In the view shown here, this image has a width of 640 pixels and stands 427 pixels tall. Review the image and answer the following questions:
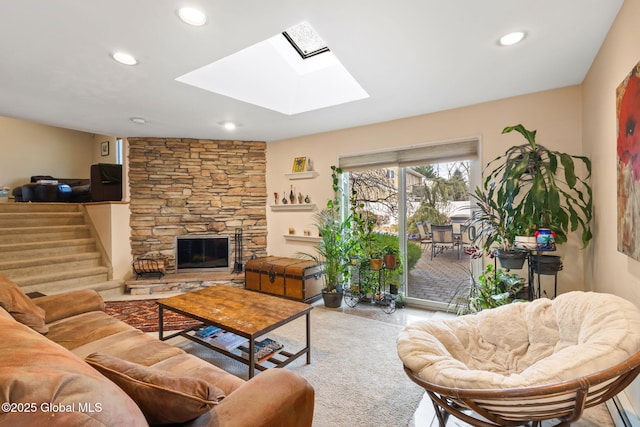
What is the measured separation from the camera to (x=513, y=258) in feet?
7.90

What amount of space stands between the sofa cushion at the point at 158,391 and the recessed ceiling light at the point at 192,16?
182 cm

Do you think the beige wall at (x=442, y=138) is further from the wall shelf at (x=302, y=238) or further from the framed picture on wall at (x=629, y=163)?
the framed picture on wall at (x=629, y=163)

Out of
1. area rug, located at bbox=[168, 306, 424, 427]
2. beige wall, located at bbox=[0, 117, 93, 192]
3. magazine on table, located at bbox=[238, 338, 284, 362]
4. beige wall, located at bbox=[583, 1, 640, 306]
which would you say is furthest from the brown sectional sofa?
beige wall, located at bbox=[0, 117, 93, 192]

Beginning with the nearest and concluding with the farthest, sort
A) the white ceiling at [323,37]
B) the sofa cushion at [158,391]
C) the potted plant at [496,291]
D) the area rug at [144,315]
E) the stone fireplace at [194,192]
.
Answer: the sofa cushion at [158,391] → the white ceiling at [323,37] → the potted plant at [496,291] → the area rug at [144,315] → the stone fireplace at [194,192]

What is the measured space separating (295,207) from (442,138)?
239cm

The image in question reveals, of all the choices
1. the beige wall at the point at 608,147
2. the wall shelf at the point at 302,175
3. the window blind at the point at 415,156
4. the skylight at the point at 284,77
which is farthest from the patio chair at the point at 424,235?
the skylight at the point at 284,77

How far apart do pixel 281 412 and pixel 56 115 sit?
14.2 feet

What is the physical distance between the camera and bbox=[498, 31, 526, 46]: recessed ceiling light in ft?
6.36

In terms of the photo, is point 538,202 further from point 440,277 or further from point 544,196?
point 440,277

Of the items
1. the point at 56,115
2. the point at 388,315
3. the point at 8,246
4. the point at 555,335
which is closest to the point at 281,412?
the point at 555,335

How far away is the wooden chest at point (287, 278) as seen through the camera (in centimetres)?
394

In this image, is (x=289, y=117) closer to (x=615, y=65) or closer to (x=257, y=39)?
(x=257, y=39)

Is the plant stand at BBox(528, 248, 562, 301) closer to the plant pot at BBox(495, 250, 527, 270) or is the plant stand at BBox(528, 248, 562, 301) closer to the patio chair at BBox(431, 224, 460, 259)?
the plant pot at BBox(495, 250, 527, 270)

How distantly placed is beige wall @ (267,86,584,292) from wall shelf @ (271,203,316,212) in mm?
68
